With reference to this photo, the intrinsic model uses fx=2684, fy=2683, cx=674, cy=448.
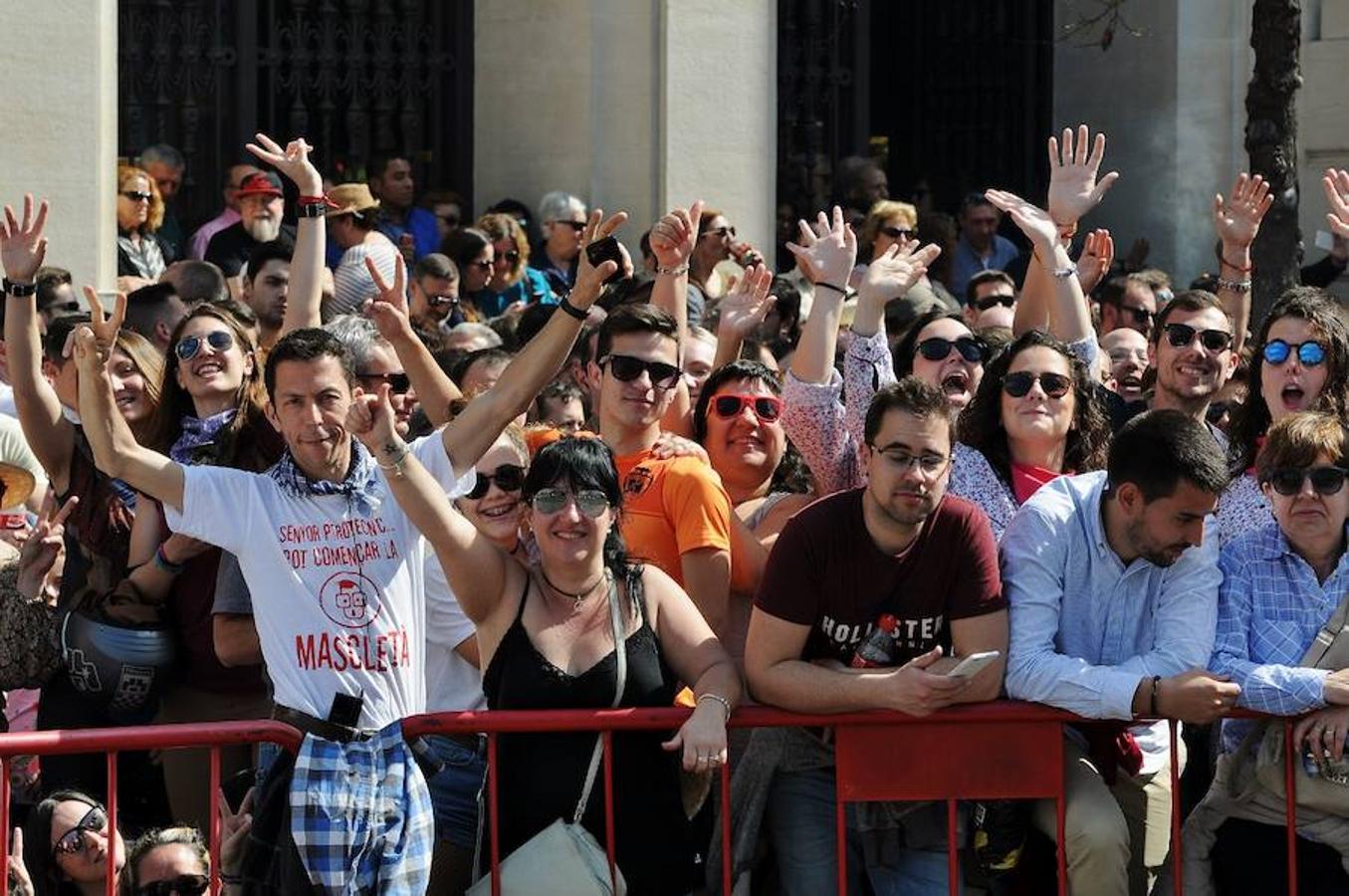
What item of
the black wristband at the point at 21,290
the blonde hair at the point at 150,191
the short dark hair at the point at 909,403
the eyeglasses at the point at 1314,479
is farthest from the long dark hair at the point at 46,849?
the blonde hair at the point at 150,191

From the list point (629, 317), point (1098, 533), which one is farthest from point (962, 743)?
point (629, 317)

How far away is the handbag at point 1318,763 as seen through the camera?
673cm

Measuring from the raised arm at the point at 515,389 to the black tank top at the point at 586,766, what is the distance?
481mm

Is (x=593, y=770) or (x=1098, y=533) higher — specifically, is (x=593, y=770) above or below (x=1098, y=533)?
below

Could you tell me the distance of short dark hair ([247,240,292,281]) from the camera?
34.5ft

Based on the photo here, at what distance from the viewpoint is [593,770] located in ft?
22.0

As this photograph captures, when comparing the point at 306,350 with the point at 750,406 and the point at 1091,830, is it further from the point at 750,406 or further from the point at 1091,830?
the point at 1091,830

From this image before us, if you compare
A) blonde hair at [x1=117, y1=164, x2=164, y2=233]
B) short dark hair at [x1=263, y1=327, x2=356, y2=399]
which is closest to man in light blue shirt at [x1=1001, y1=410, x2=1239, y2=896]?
short dark hair at [x1=263, y1=327, x2=356, y2=399]

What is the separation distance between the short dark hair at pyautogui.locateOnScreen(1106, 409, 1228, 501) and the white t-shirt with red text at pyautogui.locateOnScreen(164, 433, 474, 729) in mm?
1819

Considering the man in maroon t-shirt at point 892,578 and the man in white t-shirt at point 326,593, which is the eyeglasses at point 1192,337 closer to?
the man in maroon t-shirt at point 892,578

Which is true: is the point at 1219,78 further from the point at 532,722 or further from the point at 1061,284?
the point at 532,722

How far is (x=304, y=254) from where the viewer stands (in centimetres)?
887

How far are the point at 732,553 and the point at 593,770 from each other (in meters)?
1.23

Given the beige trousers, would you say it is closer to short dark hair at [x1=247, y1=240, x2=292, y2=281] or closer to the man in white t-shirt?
the man in white t-shirt
